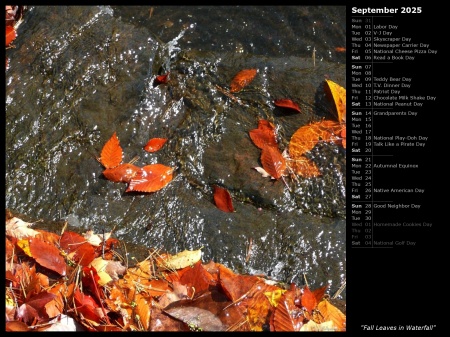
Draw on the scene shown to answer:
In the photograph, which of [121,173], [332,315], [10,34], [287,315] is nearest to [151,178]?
[121,173]

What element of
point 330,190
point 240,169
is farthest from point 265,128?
point 330,190

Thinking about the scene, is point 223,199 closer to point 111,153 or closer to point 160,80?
point 111,153

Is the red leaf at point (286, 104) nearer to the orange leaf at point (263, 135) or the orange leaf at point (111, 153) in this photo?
the orange leaf at point (263, 135)

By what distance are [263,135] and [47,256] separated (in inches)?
66.8

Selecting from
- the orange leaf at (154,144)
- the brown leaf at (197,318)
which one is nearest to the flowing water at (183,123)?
the orange leaf at (154,144)

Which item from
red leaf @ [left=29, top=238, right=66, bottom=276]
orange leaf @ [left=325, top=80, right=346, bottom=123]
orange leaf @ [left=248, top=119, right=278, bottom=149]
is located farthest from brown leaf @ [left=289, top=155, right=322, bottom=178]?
red leaf @ [left=29, top=238, right=66, bottom=276]

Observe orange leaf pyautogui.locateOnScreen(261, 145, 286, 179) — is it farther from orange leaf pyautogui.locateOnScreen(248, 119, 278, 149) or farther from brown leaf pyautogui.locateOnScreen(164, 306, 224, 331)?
brown leaf pyautogui.locateOnScreen(164, 306, 224, 331)

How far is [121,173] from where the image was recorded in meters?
3.46

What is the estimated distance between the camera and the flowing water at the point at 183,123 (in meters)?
3.25

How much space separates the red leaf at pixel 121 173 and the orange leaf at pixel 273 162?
89 cm
